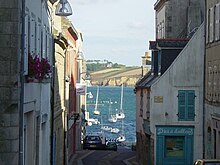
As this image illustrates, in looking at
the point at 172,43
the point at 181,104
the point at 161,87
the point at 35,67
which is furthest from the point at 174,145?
the point at 35,67

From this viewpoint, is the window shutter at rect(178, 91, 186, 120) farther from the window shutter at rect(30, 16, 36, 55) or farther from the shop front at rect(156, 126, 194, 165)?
the window shutter at rect(30, 16, 36, 55)

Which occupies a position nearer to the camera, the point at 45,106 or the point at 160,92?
the point at 45,106

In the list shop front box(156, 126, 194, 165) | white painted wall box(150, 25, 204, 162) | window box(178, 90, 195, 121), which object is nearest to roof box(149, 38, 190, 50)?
white painted wall box(150, 25, 204, 162)

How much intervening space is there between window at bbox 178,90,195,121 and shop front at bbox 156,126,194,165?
534 mm

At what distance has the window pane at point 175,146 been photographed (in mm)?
34094

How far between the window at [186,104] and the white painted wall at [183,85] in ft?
0.52

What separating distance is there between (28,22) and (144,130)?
21035 millimetres

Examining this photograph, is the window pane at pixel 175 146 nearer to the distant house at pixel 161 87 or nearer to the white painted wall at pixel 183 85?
the distant house at pixel 161 87

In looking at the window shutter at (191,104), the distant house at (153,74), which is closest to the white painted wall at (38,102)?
the window shutter at (191,104)

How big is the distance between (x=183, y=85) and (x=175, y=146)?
2.99 m

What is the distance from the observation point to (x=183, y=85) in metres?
34.1

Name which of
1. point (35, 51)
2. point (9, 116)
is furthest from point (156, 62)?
point (9, 116)

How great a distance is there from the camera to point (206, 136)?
1304 inches

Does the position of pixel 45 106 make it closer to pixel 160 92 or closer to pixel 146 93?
pixel 160 92
